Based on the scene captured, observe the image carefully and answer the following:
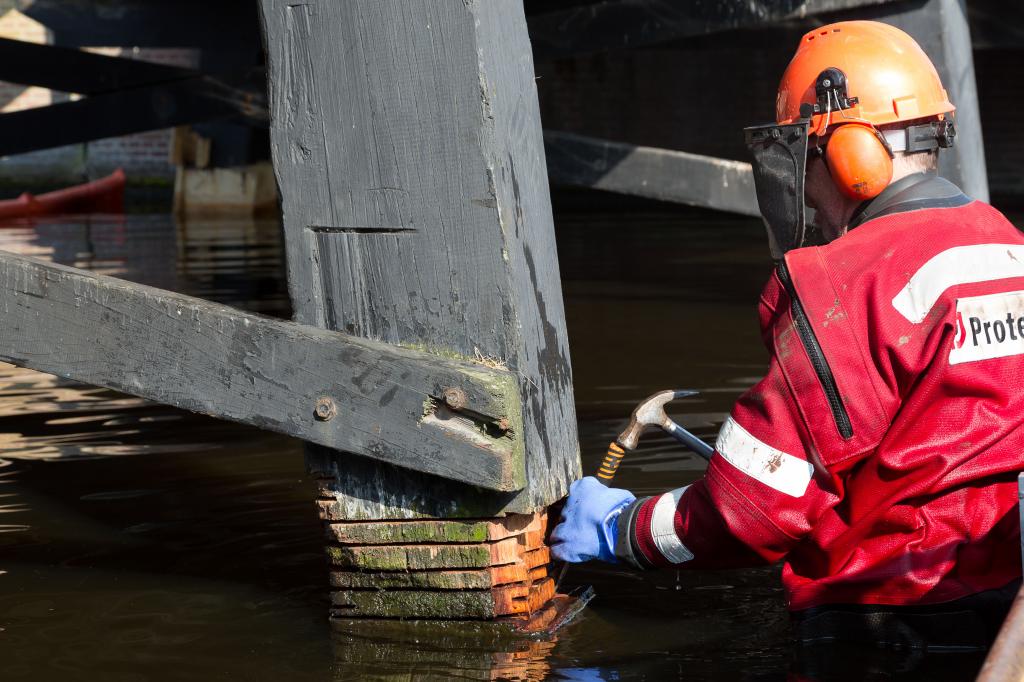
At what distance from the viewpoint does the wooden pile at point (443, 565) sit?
2.72 metres

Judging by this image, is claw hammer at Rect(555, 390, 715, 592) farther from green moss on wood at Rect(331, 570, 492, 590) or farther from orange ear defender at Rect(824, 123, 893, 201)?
orange ear defender at Rect(824, 123, 893, 201)

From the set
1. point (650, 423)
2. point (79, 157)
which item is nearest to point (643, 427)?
point (650, 423)

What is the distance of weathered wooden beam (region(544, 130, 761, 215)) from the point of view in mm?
5984

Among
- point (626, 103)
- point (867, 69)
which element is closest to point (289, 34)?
point (867, 69)

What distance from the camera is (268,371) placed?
2607 mm

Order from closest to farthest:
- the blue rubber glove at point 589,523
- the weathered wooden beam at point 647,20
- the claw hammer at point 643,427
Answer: the blue rubber glove at point 589,523 < the claw hammer at point 643,427 < the weathered wooden beam at point 647,20

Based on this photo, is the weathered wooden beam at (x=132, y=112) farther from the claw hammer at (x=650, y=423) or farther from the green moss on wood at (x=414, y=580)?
the green moss on wood at (x=414, y=580)

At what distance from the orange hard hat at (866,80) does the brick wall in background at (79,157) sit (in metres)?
16.8

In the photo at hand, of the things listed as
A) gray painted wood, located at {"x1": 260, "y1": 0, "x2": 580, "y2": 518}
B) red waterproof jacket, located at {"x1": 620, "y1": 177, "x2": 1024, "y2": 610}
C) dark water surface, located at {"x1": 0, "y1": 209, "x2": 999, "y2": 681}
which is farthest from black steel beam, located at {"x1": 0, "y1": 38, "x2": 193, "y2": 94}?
red waterproof jacket, located at {"x1": 620, "y1": 177, "x2": 1024, "y2": 610}

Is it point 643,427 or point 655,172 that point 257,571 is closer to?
point 643,427

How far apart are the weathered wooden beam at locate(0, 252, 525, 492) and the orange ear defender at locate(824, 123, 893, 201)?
702mm

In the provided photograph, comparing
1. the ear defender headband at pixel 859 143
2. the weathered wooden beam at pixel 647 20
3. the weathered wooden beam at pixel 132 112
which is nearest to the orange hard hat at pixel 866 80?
the ear defender headband at pixel 859 143

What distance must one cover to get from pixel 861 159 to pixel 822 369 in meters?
0.41

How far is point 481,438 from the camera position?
254 centimetres
